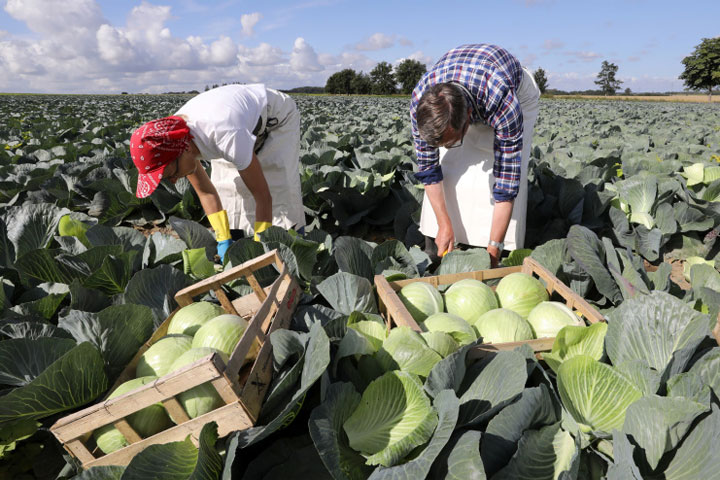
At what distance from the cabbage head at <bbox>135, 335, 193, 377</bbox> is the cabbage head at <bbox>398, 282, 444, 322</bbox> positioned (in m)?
0.97

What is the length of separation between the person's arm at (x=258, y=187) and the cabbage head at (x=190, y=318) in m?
1.33

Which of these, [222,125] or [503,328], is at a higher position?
[222,125]

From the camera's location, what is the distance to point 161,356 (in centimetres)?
164

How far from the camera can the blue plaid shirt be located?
8.45 ft

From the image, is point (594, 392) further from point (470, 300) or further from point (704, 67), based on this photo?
point (704, 67)

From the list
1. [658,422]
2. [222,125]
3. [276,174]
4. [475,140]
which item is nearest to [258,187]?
[222,125]

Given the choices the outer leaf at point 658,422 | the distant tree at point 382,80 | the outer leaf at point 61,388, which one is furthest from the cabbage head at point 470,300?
the distant tree at point 382,80

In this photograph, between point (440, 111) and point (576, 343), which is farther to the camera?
point (440, 111)

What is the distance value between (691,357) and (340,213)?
→ 3.58 metres

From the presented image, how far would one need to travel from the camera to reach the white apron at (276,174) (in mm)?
3666

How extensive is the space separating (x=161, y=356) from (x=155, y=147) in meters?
1.36

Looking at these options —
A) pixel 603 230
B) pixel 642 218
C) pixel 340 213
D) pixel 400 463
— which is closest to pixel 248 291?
pixel 400 463

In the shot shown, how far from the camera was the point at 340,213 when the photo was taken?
187 inches

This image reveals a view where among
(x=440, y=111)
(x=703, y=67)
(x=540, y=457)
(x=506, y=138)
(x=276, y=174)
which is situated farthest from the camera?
(x=703, y=67)
